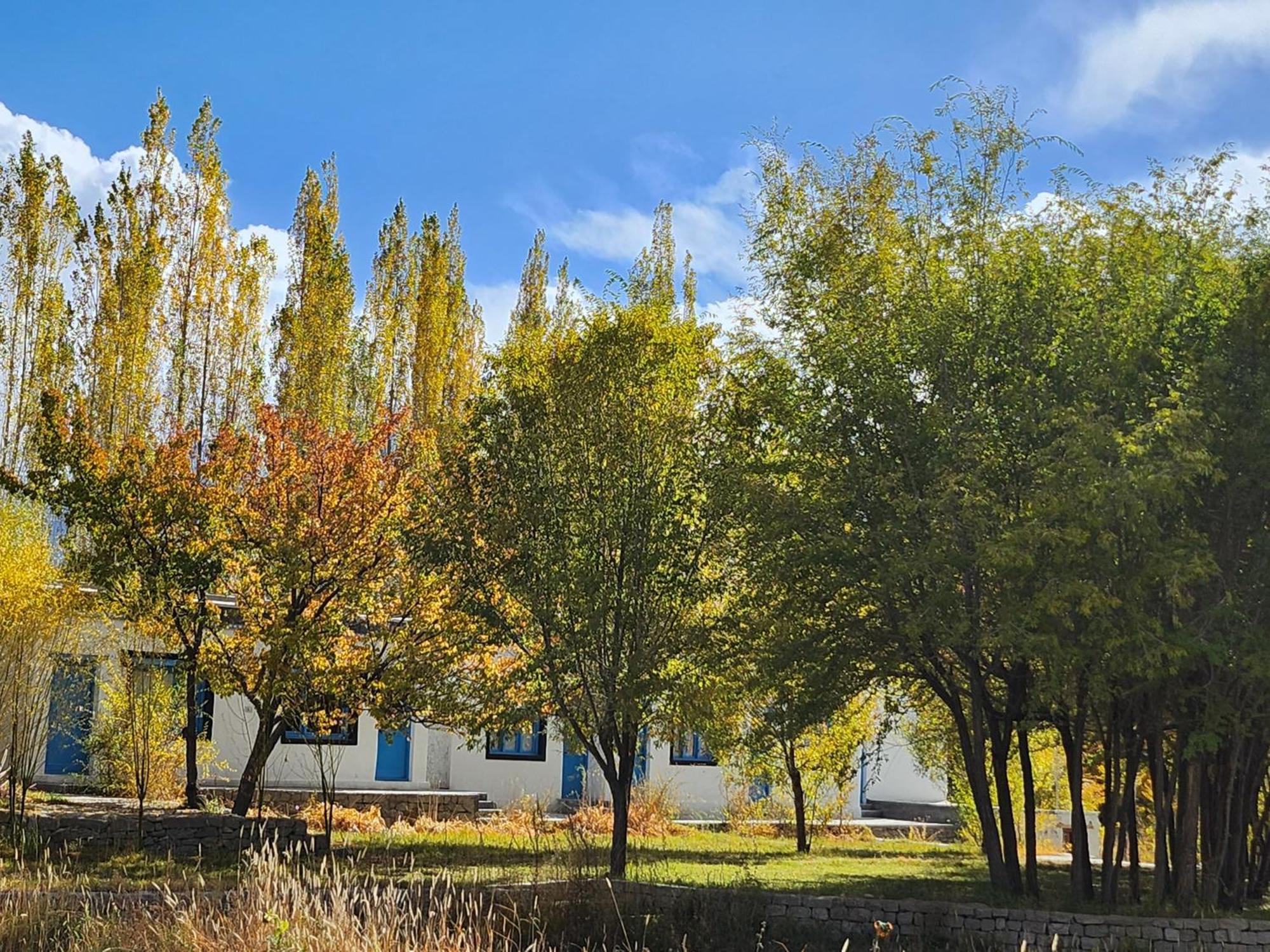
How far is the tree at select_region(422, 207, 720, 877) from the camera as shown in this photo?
1517 cm

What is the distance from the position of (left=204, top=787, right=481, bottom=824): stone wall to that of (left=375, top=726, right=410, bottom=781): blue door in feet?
4.78

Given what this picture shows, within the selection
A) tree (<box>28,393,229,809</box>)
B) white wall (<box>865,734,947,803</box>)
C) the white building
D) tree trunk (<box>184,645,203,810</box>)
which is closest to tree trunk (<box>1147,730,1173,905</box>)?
the white building

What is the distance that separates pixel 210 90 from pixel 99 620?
1392 cm

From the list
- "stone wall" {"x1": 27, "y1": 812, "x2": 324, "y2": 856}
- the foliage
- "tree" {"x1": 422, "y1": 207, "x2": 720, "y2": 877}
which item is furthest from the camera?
the foliage

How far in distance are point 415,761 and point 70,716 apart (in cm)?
686

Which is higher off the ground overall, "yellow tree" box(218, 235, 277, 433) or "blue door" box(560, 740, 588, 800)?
"yellow tree" box(218, 235, 277, 433)

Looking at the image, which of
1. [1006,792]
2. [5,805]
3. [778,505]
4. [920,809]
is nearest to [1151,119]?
[778,505]

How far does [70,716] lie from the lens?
893 inches

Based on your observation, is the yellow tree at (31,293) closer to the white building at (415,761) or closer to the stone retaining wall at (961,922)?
Answer: the white building at (415,761)

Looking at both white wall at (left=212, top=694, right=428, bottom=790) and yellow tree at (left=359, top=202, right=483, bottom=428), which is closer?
white wall at (left=212, top=694, right=428, bottom=790)

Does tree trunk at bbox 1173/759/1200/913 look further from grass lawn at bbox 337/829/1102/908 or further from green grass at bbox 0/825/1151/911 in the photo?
grass lawn at bbox 337/829/1102/908

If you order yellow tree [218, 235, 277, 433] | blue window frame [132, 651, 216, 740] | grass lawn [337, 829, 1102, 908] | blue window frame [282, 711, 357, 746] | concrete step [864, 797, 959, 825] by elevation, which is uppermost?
yellow tree [218, 235, 277, 433]

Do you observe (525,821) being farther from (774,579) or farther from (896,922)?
(896,922)

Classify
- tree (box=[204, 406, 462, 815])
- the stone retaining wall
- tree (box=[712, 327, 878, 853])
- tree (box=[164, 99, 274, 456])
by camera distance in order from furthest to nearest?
tree (box=[164, 99, 274, 456])
tree (box=[204, 406, 462, 815])
tree (box=[712, 327, 878, 853])
the stone retaining wall
